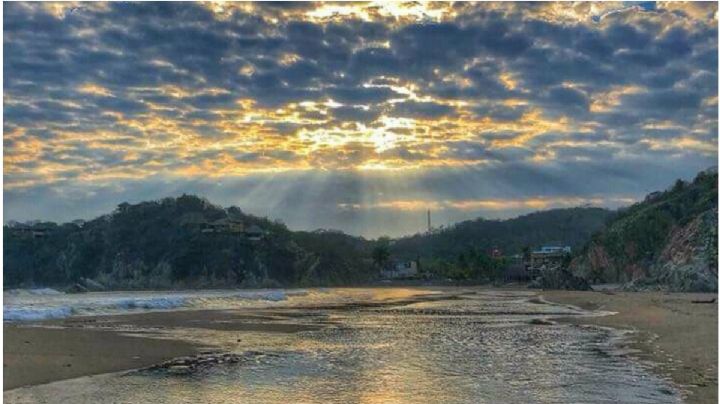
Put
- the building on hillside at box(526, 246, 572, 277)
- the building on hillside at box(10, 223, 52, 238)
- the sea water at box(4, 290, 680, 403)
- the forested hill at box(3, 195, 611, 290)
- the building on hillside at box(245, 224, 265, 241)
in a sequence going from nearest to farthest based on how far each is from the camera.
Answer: the sea water at box(4, 290, 680, 403) < the forested hill at box(3, 195, 611, 290) < the building on hillside at box(526, 246, 572, 277) < the building on hillside at box(10, 223, 52, 238) < the building on hillside at box(245, 224, 265, 241)

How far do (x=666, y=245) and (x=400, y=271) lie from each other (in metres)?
82.0

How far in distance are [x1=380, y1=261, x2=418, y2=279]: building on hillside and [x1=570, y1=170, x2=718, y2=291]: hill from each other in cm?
4259

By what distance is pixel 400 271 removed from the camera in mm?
155500

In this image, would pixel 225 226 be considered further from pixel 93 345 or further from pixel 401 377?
pixel 401 377

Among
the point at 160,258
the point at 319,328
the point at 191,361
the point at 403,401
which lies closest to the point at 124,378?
the point at 191,361

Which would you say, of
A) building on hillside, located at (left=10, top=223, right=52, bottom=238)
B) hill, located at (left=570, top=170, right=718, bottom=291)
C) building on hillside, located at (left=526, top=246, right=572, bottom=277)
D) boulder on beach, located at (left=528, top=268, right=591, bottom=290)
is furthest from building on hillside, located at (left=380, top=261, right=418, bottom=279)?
building on hillside, located at (left=10, top=223, right=52, bottom=238)

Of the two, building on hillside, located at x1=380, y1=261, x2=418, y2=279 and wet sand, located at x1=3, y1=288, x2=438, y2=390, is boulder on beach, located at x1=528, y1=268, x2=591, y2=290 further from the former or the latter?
wet sand, located at x1=3, y1=288, x2=438, y2=390

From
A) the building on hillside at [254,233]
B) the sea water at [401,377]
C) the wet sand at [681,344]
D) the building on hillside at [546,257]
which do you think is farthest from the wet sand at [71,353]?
the building on hillside at [254,233]

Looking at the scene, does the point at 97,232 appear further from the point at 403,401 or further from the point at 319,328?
the point at 403,401

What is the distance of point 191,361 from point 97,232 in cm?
13496

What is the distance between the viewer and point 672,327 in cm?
2281

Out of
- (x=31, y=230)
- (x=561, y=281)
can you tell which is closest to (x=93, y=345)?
(x=561, y=281)

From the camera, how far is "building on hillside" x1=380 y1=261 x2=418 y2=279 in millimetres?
146375

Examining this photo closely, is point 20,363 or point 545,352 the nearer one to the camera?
point 20,363
